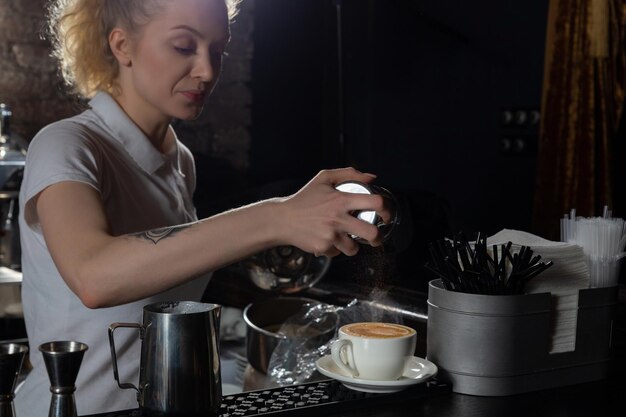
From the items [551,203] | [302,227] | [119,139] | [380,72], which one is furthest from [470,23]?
[302,227]

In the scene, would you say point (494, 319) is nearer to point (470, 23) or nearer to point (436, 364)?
point (436, 364)

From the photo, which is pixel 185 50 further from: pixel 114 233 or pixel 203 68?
pixel 114 233

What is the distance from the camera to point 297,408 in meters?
1.20

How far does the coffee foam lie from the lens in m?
1.27

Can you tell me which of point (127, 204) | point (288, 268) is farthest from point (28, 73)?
point (127, 204)

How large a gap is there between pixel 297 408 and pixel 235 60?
112 inches

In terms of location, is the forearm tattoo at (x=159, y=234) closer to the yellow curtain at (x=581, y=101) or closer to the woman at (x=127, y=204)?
the woman at (x=127, y=204)

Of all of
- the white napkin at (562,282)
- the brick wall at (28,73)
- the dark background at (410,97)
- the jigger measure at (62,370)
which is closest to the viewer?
the jigger measure at (62,370)

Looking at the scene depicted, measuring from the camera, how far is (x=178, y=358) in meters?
1.08

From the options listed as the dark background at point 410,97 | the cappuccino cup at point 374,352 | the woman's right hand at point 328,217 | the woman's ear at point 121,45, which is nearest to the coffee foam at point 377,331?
the cappuccino cup at point 374,352

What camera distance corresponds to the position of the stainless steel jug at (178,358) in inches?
42.7

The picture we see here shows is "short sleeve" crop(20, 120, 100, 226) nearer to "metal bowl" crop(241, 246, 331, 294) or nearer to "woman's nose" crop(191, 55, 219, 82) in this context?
"woman's nose" crop(191, 55, 219, 82)

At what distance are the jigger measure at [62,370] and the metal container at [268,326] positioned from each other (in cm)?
74

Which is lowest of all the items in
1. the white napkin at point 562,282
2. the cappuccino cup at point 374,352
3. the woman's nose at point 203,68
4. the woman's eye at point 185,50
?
the cappuccino cup at point 374,352
